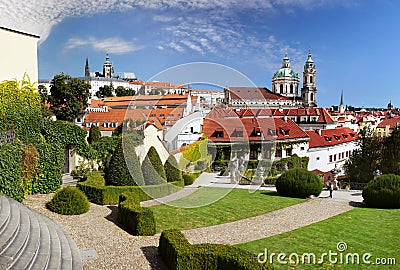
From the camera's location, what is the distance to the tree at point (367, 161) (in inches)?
1115

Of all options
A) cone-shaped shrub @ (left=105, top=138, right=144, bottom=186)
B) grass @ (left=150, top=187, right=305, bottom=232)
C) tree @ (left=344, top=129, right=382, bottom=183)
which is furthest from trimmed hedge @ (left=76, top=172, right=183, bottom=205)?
tree @ (left=344, top=129, right=382, bottom=183)

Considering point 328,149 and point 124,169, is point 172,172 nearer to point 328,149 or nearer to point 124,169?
point 124,169

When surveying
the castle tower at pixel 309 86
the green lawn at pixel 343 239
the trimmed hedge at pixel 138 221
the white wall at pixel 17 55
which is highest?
the castle tower at pixel 309 86

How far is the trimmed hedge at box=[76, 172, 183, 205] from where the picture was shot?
51.4 ft

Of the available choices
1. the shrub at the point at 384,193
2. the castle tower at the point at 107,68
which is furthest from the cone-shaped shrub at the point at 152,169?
the castle tower at the point at 107,68

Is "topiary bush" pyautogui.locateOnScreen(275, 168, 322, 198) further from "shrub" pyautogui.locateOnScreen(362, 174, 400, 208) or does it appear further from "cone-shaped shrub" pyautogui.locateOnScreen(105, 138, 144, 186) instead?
"cone-shaped shrub" pyautogui.locateOnScreen(105, 138, 144, 186)

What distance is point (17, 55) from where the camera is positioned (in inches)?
674

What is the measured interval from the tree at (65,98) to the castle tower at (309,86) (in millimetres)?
75345

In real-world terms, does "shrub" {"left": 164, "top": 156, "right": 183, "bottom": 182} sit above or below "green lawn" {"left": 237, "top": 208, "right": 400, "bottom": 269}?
above

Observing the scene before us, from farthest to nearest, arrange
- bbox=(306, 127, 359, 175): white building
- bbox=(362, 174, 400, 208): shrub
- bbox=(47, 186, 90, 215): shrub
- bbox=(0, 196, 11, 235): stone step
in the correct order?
bbox=(306, 127, 359, 175): white building → bbox=(362, 174, 400, 208): shrub → bbox=(47, 186, 90, 215): shrub → bbox=(0, 196, 11, 235): stone step

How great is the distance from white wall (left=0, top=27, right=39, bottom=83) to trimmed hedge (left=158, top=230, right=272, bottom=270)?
483 inches

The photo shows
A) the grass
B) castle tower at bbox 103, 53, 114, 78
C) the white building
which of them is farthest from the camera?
castle tower at bbox 103, 53, 114, 78

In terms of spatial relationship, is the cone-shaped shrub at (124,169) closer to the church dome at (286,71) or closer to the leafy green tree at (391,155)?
the leafy green tree at (391,155)

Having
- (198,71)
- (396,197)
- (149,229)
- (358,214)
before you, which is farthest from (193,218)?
(396,197)
